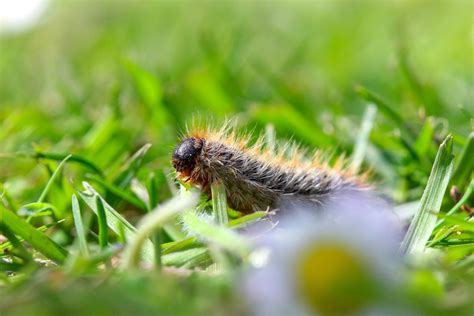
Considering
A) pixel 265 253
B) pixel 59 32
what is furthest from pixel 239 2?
pixel 265 253

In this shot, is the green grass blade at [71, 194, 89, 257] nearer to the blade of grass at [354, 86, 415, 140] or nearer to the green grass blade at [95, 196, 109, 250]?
the green grass blade at [95, 196, 109, 250]

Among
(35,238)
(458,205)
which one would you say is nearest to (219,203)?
(35,238)

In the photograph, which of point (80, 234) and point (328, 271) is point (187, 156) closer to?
point (80, 234)

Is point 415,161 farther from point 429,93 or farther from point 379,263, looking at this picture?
Answer: point 379,263

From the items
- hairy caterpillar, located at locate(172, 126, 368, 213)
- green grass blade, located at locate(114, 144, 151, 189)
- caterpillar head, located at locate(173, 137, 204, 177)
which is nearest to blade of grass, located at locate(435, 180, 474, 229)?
hairy caterpillar, located at locate(172, 126, 368, 213)

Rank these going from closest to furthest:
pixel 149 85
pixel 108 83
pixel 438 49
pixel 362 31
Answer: pixel 149 85 → pixel 108 83 → pixel 438 49 → pixel 362 31

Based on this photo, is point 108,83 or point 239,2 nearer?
point 108,83
